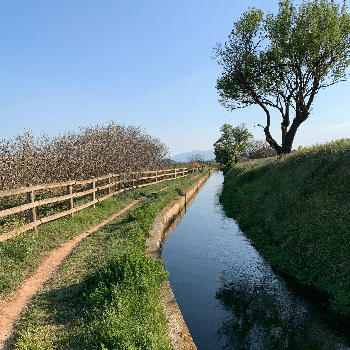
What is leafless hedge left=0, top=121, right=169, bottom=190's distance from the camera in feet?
40.5

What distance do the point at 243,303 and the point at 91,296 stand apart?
3888 mm

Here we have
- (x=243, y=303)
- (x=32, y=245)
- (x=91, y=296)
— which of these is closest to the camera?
(x=91, y=296)

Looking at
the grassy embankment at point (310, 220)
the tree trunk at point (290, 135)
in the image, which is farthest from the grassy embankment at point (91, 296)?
the tree trunk at point (290, 135)

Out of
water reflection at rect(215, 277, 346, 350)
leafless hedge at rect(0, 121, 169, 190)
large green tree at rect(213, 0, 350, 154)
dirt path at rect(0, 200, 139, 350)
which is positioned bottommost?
water reflection at rect(215, 277, 346, 350)

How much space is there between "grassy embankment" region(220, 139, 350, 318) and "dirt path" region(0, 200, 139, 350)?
648 centimetres

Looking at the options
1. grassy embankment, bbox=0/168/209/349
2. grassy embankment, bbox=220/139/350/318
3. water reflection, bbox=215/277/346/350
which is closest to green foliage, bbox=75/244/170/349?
grassy embankment, bbox=0/168/209/349

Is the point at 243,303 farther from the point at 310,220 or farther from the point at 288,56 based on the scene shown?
the point at 288,56

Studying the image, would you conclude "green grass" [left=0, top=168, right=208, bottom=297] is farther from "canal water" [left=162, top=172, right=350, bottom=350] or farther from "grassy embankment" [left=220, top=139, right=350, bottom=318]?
"grassy embankment" [left=220, top=139, right=350, bottom=318]

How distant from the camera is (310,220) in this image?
31.9 feet

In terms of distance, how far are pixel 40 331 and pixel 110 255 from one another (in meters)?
3.27

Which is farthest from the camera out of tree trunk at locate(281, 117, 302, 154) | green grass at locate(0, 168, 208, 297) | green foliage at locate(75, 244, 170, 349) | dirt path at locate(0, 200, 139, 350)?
tree trunk at locate(281, 117, 302, 154)

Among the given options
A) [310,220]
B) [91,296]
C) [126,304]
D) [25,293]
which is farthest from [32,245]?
[310,220]

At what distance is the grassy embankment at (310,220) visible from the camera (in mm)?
7691

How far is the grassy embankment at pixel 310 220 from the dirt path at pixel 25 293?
648 centimetres
